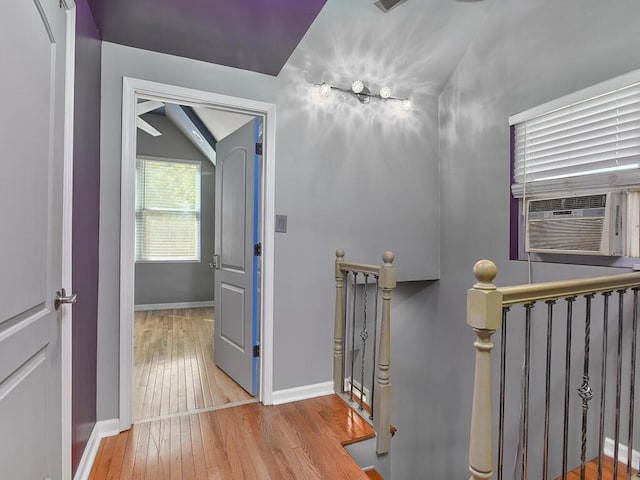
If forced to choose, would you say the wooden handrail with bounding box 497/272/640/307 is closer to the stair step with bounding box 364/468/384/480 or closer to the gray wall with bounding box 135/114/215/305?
the stair step with bounding box 364/468/384/480

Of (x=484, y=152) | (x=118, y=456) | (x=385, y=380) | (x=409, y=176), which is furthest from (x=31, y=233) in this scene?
(x=484, y=152)

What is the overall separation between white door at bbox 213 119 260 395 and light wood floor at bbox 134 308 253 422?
17 centimetres

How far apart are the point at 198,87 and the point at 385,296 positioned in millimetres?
1749

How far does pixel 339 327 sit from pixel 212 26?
6.69 feet

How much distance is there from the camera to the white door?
2486 mm

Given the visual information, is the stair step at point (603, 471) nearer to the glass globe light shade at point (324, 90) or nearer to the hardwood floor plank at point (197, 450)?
the hardwood floor plank at point (197, 450)

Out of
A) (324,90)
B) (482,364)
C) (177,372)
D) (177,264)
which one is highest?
(324,90)

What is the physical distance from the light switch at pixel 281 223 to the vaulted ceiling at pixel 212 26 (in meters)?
1.01

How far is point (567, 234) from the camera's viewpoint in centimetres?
208

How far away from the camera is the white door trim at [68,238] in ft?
4.37

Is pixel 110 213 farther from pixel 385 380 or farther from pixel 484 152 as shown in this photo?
pixel 484 152

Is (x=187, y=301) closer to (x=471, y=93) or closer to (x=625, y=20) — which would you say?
(x=471, y=93)

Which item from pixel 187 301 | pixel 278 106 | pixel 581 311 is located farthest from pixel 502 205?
pixel 187 301

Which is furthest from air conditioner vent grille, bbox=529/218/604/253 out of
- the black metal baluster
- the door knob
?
the door knob
